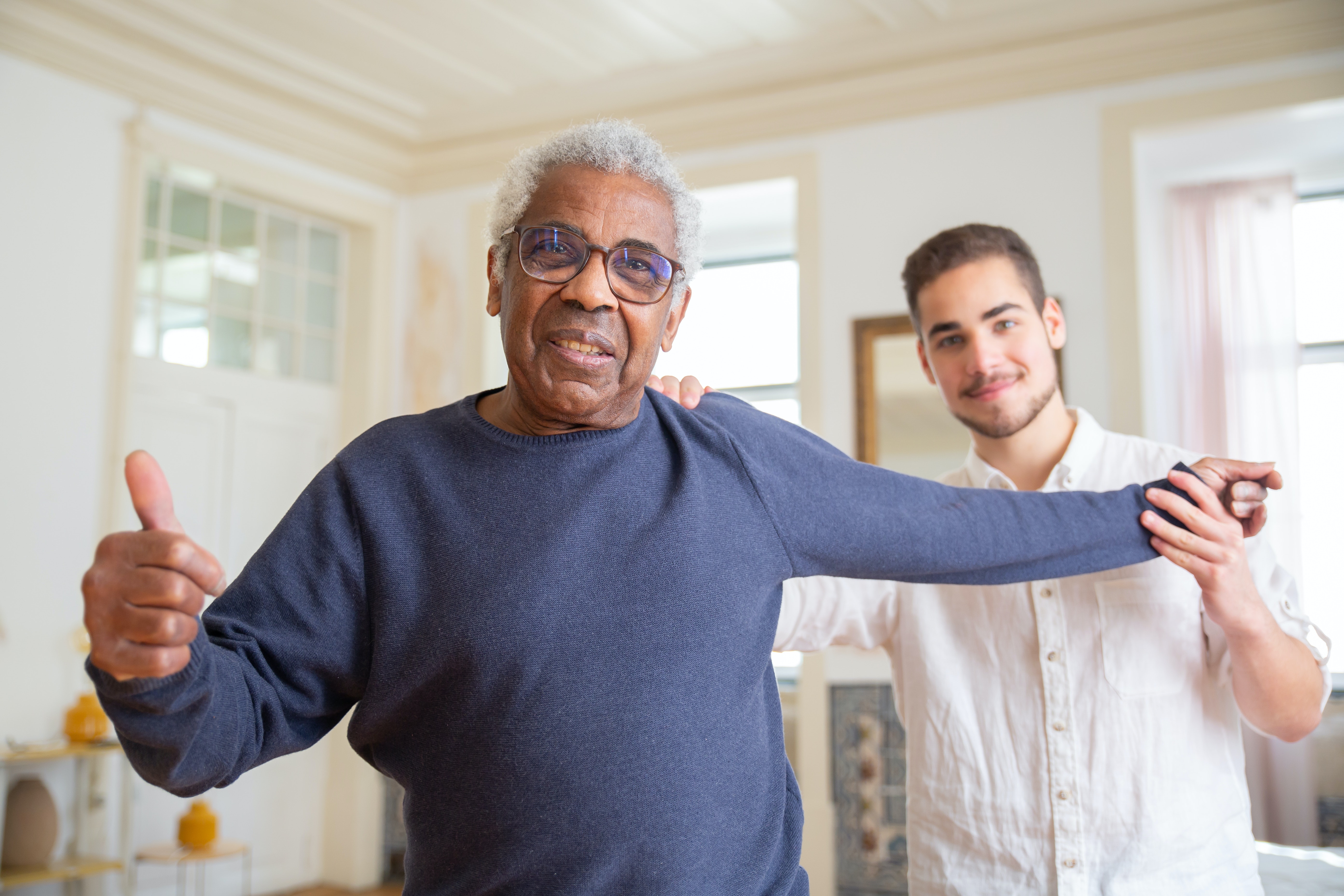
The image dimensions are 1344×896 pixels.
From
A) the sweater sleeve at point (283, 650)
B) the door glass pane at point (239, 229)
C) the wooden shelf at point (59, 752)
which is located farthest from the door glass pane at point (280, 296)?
the sweater sleeve at point (283, 650)

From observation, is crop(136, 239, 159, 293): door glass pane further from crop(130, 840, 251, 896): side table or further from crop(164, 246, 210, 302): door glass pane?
crop(130, 840, 251, 896): side table

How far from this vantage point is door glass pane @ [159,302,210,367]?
5184 millimetres

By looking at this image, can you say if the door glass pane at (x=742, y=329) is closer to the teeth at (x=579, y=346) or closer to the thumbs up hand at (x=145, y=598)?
the teeth at (x=579, y=346)

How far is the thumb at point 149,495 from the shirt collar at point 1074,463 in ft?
4.22

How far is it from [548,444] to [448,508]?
14 cm

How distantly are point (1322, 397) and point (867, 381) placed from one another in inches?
93.0

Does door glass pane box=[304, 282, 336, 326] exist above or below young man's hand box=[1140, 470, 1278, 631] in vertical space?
above

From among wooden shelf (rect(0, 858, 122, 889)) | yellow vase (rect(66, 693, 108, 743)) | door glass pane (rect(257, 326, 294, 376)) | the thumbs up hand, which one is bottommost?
wooden shelf (rect(0, 858, 122, 889))

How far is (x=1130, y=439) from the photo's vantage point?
187 centimetres

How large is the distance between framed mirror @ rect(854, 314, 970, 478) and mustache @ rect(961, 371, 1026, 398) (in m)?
2.99

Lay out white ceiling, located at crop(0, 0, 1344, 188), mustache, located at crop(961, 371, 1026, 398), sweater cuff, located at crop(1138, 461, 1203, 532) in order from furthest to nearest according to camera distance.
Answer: white ceiling, located at crop(0, 0, 1344, 188) → mustache, located at crop(961, 371, 1026, 398) → sweater cuff, located at crop(1138, 461, 1203, 532)

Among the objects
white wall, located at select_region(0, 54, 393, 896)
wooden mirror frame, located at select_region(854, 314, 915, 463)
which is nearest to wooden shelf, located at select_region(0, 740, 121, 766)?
white wall, located at select_region(0, 54, 393, 896)

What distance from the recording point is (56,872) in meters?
4.07

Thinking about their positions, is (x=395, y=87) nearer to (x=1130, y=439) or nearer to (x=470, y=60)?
(x=470, y=60)
